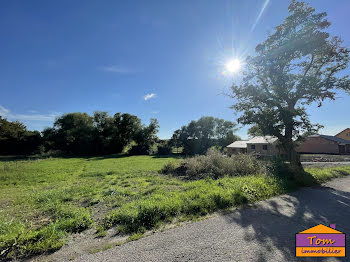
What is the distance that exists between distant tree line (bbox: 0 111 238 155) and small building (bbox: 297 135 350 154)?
16233 millimetres

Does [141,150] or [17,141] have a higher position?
[17,141]

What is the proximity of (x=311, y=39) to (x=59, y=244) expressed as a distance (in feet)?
42.9

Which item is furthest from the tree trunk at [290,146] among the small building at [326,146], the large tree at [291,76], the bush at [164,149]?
the bush at [164,149]

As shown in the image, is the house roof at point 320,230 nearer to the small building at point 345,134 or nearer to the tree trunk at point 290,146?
the tree trunk at point 290,146

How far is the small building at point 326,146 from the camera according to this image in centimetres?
2562

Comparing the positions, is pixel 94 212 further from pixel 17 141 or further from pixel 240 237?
pixel 17 141

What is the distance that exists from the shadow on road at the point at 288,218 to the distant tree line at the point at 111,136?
1253 inches

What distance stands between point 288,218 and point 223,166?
17.5ft

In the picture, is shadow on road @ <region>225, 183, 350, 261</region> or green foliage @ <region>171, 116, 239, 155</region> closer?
shadow on road @ <region>225, 183, 350, 261</region>

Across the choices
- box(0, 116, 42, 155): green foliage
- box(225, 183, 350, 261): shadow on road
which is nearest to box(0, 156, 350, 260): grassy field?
Answer: box(225, 183, 350, 261): shadow on road

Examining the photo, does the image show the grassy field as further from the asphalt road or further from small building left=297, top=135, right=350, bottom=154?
small building left=297, top=135, right=350, bottom=154

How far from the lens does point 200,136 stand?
3828 centimetres

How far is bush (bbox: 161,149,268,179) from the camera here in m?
7.91

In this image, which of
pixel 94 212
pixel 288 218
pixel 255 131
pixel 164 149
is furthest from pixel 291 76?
pixel 164 149
